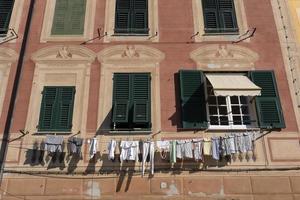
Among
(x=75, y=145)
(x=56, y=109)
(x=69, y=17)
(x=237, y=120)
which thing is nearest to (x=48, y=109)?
(x=56, y=109)

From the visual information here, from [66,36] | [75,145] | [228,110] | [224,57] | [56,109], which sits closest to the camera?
[75,145]

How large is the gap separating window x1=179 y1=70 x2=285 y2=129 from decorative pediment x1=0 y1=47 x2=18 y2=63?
5.03 meters

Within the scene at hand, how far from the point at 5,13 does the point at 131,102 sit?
17.6ft

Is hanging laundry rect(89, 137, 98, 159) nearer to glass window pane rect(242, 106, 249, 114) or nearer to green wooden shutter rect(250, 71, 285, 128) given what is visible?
glass window pane rect(242, 106, 249, 114)

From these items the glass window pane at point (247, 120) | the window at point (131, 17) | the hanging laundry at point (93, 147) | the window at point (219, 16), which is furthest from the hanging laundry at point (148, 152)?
the window at point (219, 16)

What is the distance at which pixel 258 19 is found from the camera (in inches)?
507

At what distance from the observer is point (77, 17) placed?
12906 mm

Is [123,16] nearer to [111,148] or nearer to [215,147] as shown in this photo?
[111,148]

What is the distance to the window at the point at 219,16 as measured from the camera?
1262cm

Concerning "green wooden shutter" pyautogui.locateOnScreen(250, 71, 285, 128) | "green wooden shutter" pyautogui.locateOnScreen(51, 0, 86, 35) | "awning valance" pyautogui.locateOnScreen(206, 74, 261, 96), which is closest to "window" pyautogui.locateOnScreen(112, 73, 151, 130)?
"awning valance" pyautogui.locateOnScreen(206, 74, 261, 96)

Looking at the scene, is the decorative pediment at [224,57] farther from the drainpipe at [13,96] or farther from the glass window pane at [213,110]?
the drainpipe at [13,96]

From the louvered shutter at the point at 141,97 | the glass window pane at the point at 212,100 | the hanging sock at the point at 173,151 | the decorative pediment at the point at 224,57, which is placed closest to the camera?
the hanging sock at the point at 173,151

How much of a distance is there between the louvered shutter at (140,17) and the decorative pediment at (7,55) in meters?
3.72

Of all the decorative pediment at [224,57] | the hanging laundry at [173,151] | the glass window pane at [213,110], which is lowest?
the hanging laundry at [173,151]
